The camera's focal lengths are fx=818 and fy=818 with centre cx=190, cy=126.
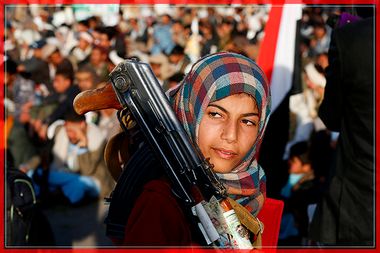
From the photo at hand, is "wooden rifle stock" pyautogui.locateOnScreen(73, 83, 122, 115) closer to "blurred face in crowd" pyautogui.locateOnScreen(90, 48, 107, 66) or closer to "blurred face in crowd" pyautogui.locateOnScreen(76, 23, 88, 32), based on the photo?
"blurred face in crowd" pyautogui.locateOnScreen(90, 48, 107, 66)

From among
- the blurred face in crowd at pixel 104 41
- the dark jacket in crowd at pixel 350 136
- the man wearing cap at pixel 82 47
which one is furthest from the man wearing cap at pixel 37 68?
the dark jacket in crowd at pixel 350 136

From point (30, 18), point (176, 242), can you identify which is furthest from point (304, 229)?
point (30, 18)

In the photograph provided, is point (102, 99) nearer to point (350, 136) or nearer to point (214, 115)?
point (214, 115)

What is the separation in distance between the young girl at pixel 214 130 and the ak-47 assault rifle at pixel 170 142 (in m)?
0.05

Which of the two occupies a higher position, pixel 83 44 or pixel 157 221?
pixel 83 44

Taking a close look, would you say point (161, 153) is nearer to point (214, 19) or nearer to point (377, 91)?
point (377, 91)

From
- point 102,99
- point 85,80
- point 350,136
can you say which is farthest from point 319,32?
point 102,99

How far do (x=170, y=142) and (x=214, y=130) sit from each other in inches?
6.9

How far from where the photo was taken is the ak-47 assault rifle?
228 centimetres

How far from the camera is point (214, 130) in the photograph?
2.40 m

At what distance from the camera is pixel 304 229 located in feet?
18.6

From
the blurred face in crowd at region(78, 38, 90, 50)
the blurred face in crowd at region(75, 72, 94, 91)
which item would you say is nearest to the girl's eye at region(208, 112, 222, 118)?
the blurred face in crowd at region(75, 72, 94, 91)

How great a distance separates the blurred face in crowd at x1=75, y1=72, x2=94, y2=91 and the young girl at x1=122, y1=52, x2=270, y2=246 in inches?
196

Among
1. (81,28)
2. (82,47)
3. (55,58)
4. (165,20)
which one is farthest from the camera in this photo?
(165,20)
